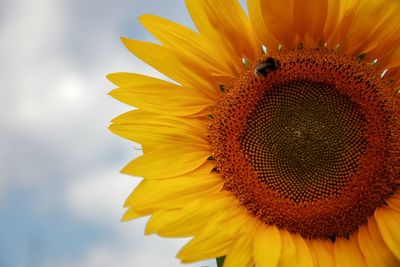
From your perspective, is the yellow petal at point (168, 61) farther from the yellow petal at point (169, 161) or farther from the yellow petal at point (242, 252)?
the yellow petal at point (242, 252)

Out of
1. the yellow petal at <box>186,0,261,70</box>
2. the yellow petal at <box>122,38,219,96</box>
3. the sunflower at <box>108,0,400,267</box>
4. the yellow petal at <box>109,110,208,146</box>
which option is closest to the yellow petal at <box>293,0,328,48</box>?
the sunflower at <box>108,0,400,267</box>

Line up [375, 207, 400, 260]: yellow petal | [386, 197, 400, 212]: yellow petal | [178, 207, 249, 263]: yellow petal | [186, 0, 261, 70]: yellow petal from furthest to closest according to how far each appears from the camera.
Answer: [186, 0, 261, 70]: yellow petal
[386, 197, 400, 212]: yellow petal
[375, 207, 400, 260]: yellow petal
[178, 207, 249, 263]: yellow petal

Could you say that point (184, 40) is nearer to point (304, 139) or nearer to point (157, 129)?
point (157, 129)

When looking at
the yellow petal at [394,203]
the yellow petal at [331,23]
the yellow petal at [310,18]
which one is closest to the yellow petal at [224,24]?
the yellow petal at [310,18]

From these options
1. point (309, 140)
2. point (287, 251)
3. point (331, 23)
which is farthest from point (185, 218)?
point (331, 23)

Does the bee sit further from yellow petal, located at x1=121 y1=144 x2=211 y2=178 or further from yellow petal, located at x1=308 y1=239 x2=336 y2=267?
yellow petal, located at x1=308 y1=239 x2=336 y2=267

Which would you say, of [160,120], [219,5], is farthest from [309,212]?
[219,5]

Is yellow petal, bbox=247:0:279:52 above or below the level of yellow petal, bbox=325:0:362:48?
above
